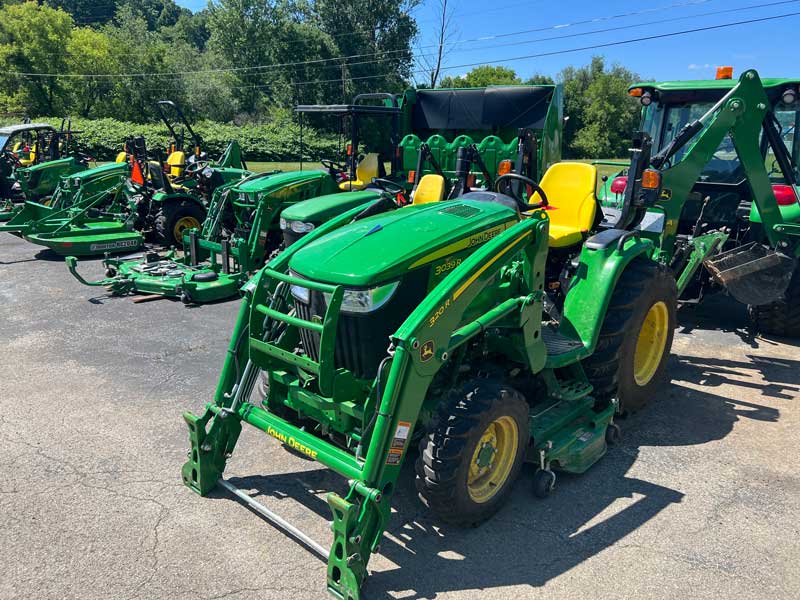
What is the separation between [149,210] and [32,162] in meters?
7.31

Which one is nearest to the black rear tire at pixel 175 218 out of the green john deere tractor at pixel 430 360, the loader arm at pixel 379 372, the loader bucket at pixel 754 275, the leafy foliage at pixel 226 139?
the green john deere tractor at pixel 430 360

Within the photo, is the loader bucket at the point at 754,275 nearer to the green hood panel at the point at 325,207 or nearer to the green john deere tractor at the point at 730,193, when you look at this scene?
the green john deere tractor at the point at 730,193

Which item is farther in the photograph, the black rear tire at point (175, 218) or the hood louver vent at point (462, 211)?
the black rear tire at point (175, 218)

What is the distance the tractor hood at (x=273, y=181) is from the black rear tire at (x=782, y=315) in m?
5.80

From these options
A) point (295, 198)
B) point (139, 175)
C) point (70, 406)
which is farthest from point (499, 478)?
point (139, 175)

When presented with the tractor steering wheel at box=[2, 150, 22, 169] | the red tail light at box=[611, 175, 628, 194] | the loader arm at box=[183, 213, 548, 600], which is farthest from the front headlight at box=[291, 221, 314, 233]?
the tractor steering wheel at box=[2, 150, 22, 169]

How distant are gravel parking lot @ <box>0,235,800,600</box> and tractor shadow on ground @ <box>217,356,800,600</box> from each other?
0.03ft

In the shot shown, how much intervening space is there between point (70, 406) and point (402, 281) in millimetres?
3042

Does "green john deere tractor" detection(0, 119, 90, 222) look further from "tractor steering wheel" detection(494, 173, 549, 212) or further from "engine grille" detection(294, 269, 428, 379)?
"engine grille" detection(294, 269, 428, 379)

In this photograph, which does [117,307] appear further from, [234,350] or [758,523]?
[758,523]

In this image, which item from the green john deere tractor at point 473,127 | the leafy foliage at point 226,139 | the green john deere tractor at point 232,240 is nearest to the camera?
the green john deere tractor at point 232,240

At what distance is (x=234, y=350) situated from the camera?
3578 millimetres

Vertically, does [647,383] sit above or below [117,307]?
above

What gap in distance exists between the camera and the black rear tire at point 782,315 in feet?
20.5
